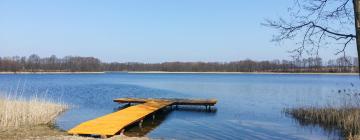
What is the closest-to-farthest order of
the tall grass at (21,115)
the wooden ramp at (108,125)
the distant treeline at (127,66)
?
1. the wooden ramp at (108,125)
2. the tall grass at (21,115)
3. the distant treeline at (127,66)

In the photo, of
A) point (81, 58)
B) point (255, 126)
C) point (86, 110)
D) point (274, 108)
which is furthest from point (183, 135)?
point (81, 58)

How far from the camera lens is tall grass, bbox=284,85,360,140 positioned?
1194cm

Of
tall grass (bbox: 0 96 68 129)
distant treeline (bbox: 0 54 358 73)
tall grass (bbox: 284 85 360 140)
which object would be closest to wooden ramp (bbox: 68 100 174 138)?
tall grass (bbox: 0 96 68 129)

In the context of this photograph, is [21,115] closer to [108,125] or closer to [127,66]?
[108,125]

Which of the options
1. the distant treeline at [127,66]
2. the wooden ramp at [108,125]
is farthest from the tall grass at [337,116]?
the distant treeline at [127,66]

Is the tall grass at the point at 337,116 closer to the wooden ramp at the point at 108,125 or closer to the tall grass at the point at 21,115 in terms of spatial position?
the wooden ramp at the point at 108,125

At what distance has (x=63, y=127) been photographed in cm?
1253

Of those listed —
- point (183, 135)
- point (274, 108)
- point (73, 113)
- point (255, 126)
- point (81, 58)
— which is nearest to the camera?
point (183, 135)

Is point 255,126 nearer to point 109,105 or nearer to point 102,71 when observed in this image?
point 109,105

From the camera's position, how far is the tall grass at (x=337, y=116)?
11.9 metres

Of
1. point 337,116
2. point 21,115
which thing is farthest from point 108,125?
point 337,116

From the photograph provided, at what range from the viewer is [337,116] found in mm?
13758

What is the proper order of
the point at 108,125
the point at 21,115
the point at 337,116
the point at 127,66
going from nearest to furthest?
1. the point at 108,125
2. the point at 21,115
3. the point at 337,116
4. the point at 127,66

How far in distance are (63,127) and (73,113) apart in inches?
159
